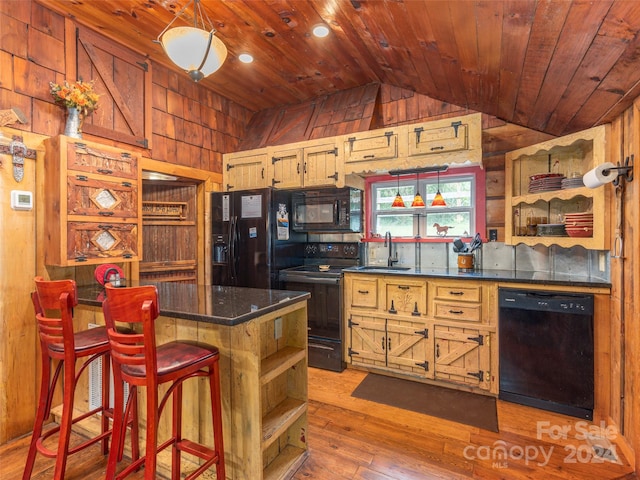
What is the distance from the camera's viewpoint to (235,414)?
1.63 meters

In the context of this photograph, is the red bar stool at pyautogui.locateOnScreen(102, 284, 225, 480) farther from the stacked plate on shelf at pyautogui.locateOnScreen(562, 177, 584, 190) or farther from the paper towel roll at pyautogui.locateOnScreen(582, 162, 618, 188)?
the stacked plate on shelf at pyautogui.locateOnScreen(562, 177, 584, 190)

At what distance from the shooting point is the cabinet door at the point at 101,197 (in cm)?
237

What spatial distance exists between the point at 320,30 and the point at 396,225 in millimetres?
2132

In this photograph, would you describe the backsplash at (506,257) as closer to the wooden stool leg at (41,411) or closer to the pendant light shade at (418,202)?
the pendant light shade at (418,202)

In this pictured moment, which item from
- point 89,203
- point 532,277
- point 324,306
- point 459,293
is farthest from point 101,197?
point 532,277

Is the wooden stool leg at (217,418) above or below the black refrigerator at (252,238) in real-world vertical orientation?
below

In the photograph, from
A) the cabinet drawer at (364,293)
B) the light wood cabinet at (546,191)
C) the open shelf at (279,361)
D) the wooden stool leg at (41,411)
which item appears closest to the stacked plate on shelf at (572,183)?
the light wood cabinet at (546,191)

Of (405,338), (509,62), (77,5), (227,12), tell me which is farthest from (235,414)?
(77,5)

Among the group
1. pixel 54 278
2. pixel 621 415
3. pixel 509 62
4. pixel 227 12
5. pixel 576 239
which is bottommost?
pixel 621 415

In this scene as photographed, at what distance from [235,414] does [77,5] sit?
3.26 meters

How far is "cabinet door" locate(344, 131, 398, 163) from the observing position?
3158 mm

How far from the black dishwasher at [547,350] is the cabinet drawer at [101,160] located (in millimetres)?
3339

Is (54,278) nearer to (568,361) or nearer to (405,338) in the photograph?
(405,338)

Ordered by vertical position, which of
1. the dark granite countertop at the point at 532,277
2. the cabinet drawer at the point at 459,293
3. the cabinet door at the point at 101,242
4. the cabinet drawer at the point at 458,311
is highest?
the cabinet door at the point at 101,242
